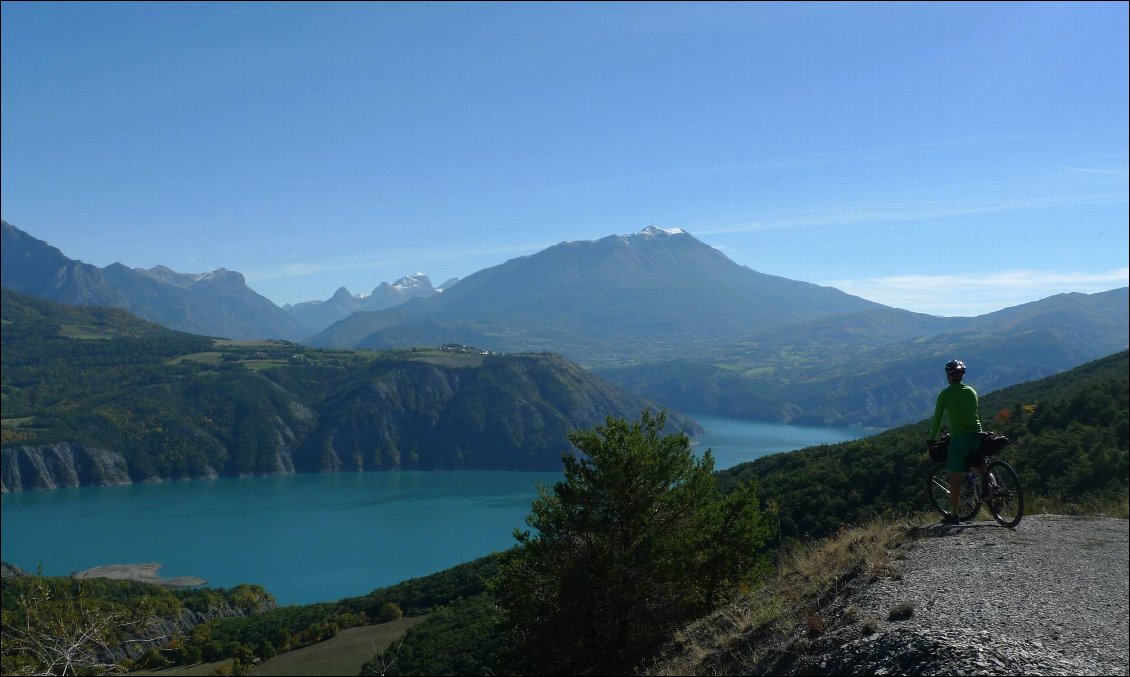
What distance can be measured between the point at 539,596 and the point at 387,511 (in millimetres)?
91431

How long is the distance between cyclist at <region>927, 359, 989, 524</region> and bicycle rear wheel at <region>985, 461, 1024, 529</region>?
0.15 m

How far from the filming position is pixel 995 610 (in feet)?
16.9

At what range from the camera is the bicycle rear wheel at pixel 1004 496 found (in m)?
7.14

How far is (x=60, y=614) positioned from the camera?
781cm

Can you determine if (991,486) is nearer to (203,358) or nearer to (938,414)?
(938,414)

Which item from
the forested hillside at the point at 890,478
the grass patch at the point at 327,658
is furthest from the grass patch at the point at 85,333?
the forested hillside at the point at 890,478

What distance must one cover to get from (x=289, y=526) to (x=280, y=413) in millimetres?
60748

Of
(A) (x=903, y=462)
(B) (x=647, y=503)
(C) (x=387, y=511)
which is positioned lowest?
(C) (x=387, y=511)

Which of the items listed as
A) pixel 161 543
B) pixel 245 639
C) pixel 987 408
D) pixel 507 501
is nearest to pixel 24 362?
pixel 161 543

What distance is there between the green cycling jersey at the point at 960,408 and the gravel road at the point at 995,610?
3.42 feet

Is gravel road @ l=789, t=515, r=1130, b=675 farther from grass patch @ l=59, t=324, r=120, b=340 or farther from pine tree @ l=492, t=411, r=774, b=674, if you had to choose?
grass patch @ l=59, t=324, r=120, b=340

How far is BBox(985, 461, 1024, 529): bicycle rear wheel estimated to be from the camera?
281 inches

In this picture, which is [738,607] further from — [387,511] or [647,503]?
[387,511]

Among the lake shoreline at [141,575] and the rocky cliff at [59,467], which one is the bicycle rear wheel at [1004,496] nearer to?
the lake shoreline at [141,575]
